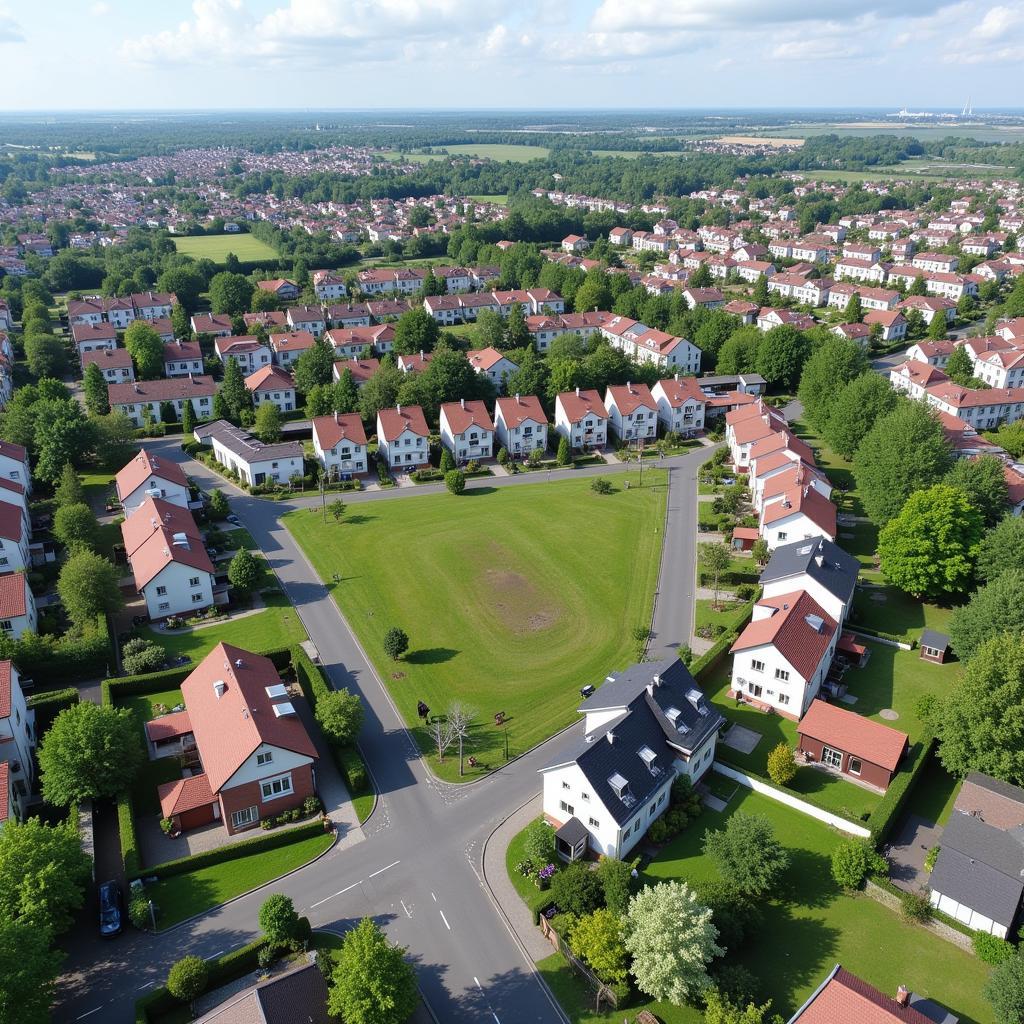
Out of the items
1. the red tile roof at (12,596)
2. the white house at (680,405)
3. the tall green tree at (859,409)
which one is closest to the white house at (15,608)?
the red tile roof at (12,596)

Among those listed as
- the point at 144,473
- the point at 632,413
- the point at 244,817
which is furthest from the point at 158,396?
the point at 244,817

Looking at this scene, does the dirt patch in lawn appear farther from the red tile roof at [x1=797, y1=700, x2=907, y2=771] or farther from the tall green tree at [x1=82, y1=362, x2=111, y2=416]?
the tall green tree at [x1=82, y1=362, x2=111, y2=416]

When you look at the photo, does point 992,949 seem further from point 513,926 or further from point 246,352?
point 246,352

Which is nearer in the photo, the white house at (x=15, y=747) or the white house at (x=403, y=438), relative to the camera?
the white house at (x=15, y=747)

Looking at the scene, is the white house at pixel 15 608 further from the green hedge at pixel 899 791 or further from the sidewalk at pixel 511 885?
the green hedge at pixel 899 791

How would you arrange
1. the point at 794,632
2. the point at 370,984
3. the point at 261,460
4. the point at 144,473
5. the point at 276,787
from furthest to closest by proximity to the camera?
the point at 261,460 < the point at 144,473 < the point at 794,632 < the point at 276,787 < the point at 370,984
